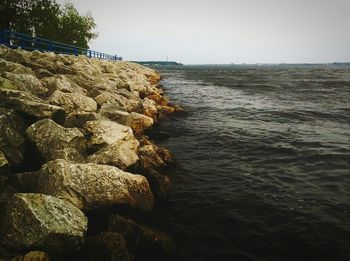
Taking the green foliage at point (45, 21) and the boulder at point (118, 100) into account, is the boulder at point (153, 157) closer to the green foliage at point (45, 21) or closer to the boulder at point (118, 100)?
the boulder at point (118, 100)

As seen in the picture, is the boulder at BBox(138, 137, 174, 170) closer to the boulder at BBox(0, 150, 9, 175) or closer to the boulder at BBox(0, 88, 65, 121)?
the boulder at BBox(0, 88, 65, 121)

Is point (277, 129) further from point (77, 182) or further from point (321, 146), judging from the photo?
point (77, 182)

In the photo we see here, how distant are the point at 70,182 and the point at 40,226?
109cm

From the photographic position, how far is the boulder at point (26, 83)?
7.29m

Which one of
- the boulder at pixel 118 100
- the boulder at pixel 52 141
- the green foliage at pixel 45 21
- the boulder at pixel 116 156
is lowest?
the boulder at pixel 116 156

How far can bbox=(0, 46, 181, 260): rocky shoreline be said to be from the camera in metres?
3.96

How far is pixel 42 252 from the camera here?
144 inches

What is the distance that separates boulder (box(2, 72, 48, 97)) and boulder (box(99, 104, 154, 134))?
1731 millimetres

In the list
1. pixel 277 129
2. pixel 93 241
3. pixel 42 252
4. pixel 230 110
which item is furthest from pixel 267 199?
pixel 230 110

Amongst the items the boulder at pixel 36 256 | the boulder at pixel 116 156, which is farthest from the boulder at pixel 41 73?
the boulder at pixel 36 256

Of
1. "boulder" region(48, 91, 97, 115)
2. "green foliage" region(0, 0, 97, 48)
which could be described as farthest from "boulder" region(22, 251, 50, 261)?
"green foliage" region(0, 0, 97, 48)

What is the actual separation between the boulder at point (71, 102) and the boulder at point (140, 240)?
13.5 feet

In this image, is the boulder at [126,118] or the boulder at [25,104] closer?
the boulder at [25,104]

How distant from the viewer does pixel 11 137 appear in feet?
18.4
